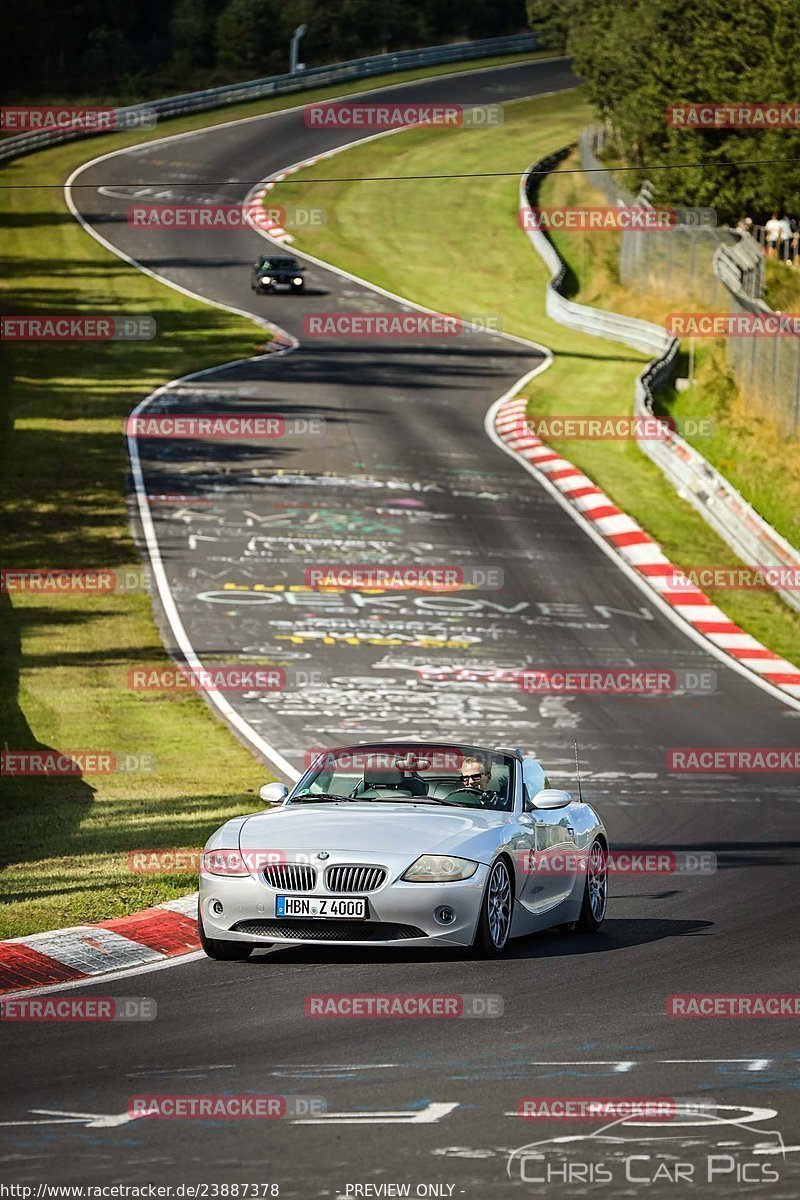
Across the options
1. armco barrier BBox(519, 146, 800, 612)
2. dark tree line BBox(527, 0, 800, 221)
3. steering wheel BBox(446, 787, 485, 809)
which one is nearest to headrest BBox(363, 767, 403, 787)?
steering wheel BBox(446, 787, 485, 809)

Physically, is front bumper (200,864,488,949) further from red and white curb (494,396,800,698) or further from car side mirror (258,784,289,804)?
red and white curb (494,396,800,698)

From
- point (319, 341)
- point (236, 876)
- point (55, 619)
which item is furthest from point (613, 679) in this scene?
point (319, 341)

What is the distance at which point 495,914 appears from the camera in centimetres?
1158

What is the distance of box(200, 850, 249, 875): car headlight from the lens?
11.4 m

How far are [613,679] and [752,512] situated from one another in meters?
8.72

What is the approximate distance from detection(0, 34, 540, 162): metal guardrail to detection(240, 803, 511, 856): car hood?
2851 inches

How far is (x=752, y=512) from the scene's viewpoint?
33.6 meters

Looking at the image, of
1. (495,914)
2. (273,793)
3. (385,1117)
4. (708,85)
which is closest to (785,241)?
(708,85)

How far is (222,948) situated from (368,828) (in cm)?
110

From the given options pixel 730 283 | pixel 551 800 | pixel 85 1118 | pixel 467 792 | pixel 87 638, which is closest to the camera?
pixel 85 1118

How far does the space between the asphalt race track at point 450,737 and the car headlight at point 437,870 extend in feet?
1.79

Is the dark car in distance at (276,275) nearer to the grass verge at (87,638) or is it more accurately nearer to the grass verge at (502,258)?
the grass verge at (87,638)

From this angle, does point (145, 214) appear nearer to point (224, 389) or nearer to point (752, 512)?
point (224, 389)

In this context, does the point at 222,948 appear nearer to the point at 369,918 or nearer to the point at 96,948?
the point at 96,948
